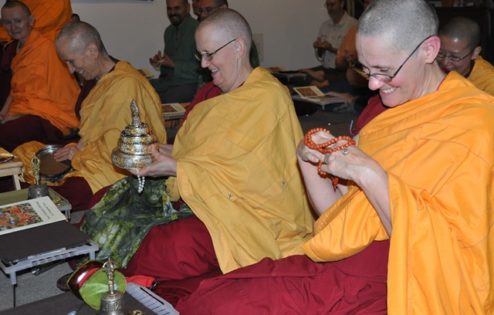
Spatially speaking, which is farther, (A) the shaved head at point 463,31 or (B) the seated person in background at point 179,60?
(B) the seated person in background at point 179,60

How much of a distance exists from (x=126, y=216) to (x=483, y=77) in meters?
2.31

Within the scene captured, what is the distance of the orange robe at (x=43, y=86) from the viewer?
495cm

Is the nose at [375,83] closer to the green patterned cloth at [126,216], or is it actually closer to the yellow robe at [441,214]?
the yellow robe at [441,214]

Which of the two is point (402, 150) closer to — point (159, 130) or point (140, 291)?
point (140, 291)

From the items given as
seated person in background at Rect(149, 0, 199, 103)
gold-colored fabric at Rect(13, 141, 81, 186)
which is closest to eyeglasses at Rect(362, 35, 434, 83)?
gold-colored fabric at Rect(13, 141, 81, 186)

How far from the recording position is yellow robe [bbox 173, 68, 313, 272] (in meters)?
2.73

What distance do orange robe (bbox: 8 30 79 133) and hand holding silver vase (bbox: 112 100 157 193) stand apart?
233 cm

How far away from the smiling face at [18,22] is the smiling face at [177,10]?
64.5 inches

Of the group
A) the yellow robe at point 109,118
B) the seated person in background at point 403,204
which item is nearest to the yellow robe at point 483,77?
the yellow robe at point 109,118

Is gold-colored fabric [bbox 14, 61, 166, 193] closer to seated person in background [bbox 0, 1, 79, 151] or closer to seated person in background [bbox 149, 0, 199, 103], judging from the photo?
seated person in background [bbox 0, 1, 79, 151]

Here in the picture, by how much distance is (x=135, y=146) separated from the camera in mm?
2707

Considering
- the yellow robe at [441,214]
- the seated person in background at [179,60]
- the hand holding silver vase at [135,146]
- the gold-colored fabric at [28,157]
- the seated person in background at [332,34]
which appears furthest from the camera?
the seated person in background at [332,34]

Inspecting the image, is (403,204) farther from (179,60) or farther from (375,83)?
(179,60)

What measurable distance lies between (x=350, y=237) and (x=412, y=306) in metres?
0.26
